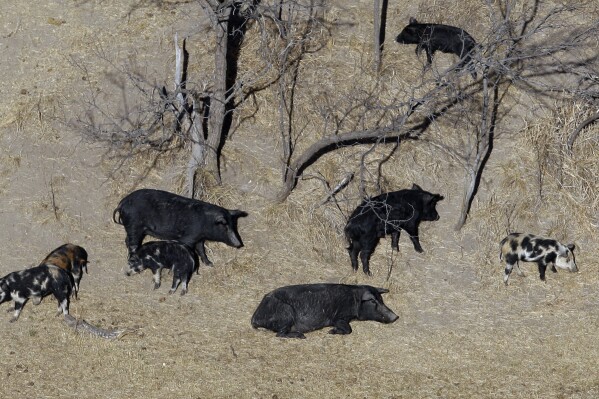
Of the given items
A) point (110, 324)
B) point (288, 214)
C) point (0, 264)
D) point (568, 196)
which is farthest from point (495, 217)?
point (0, 264)

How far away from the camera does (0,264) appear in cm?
1688

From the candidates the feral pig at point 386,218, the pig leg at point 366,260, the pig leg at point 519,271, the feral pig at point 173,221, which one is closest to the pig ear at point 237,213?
the feral pig at point 173,221

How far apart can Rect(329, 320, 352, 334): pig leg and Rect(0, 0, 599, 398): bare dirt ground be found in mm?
162

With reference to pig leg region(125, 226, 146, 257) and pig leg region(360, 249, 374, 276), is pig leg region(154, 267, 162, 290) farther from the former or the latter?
pig leg region(360, 249, 374, 276)

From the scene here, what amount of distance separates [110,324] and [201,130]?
4.38m

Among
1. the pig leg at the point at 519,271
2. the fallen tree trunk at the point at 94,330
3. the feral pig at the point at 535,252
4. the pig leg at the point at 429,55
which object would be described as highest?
the pig leg at the point at 429,55

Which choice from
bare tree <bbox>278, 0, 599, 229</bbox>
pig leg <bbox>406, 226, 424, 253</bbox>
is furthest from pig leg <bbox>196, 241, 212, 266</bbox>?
pig leg <bbox>406, 226, 424, 253</bbox>

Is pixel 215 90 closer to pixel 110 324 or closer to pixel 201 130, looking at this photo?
pixel 201 130

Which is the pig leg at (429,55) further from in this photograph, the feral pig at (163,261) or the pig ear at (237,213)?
the feral pig at (163,261)

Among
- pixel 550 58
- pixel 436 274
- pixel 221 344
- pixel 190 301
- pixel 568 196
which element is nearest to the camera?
pixel 221 344

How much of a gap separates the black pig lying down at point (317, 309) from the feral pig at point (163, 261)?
1430 mm

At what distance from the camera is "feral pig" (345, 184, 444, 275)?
17.7m

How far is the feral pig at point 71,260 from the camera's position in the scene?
1633cm

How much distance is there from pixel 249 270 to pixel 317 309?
180cm
